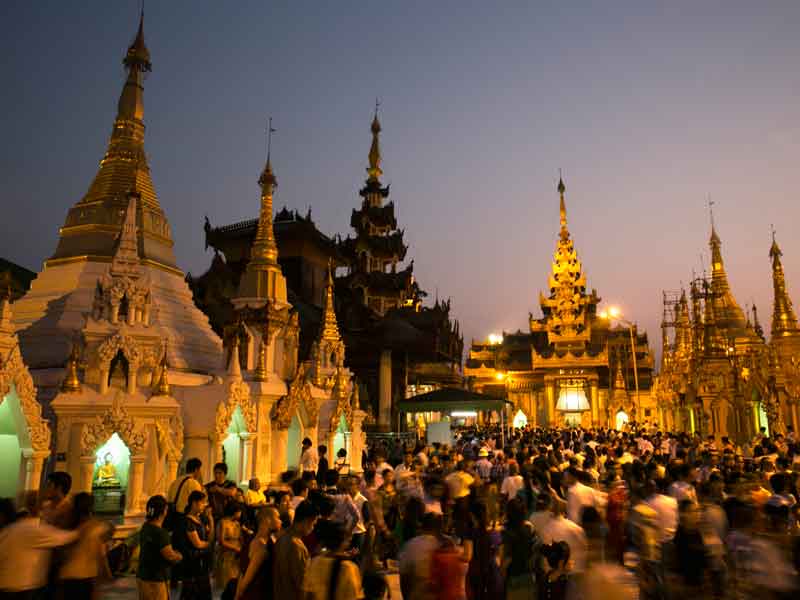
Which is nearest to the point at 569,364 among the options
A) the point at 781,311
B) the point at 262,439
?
the point at 781,311

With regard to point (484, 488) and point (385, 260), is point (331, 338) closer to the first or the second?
point (484, 488)

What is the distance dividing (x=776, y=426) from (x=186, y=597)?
22.3 m

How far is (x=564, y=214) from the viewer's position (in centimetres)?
6025

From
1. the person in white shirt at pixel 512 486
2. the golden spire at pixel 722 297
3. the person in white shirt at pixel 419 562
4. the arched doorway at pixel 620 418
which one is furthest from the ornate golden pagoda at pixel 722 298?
the person in white shirt at pixel 419 562

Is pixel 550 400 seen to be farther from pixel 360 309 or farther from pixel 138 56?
pixel 138 56

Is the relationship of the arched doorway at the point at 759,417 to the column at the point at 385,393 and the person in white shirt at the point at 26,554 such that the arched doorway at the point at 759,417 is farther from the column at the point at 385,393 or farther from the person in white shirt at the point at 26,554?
the person in white shirt at the point at 26,554

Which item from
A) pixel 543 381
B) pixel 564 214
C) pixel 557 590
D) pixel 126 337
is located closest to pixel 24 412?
pixel 126 337

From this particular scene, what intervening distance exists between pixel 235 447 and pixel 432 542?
1070 centimetres

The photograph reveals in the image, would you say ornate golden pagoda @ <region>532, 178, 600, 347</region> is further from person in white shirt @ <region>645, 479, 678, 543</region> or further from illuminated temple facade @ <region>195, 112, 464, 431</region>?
person in white shirt @ <region>645, 479, 678, 543</region>

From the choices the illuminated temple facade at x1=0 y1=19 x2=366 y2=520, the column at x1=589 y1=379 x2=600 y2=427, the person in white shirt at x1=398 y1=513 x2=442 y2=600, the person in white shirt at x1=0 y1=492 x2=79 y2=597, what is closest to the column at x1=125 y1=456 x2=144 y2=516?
the illuminated temple facade at x1=0 y1=19 x2=366 y2=520

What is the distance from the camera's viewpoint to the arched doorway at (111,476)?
10.9 metres

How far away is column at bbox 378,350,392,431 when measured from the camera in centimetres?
2883

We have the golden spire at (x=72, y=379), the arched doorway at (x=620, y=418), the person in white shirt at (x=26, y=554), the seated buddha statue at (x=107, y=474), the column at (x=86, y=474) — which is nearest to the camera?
the person in white shirt at (x=26, y=554)

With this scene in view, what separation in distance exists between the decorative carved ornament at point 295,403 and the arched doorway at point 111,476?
3.66m
